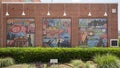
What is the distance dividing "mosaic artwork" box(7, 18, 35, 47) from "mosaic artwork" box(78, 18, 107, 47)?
4.41m

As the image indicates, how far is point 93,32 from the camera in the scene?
29.5 m

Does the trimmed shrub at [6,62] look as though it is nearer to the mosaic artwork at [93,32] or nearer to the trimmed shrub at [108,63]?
the trimmed shrub at [108,63]

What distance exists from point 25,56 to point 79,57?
11.8 feet

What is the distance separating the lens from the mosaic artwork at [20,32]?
1174 inches

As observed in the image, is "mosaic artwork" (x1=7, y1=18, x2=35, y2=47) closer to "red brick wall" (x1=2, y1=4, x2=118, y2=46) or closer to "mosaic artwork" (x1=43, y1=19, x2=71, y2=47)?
"red brick wall" (x1=2, y1=4, x2=118, y2=46)

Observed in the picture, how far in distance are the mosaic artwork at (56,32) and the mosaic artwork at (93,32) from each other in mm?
1166

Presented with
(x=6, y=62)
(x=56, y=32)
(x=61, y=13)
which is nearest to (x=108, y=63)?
(x=6, y=62)

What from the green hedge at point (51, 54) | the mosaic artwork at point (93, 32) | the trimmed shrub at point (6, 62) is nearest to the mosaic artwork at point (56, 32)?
the mosaic artwork at point (93, 32)

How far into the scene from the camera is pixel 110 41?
29297 mm

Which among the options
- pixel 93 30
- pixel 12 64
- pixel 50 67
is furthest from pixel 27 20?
pixel 50 67

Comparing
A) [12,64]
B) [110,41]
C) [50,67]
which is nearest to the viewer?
[50,67]

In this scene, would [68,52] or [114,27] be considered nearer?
[68,52]

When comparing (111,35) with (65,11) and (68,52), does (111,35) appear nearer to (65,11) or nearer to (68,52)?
(65,11)

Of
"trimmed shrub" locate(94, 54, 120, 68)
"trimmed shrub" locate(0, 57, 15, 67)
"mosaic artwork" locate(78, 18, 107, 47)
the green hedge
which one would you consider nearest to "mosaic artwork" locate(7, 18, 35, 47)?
"mosaic artwork" locate(78, 18, 107, 47)
